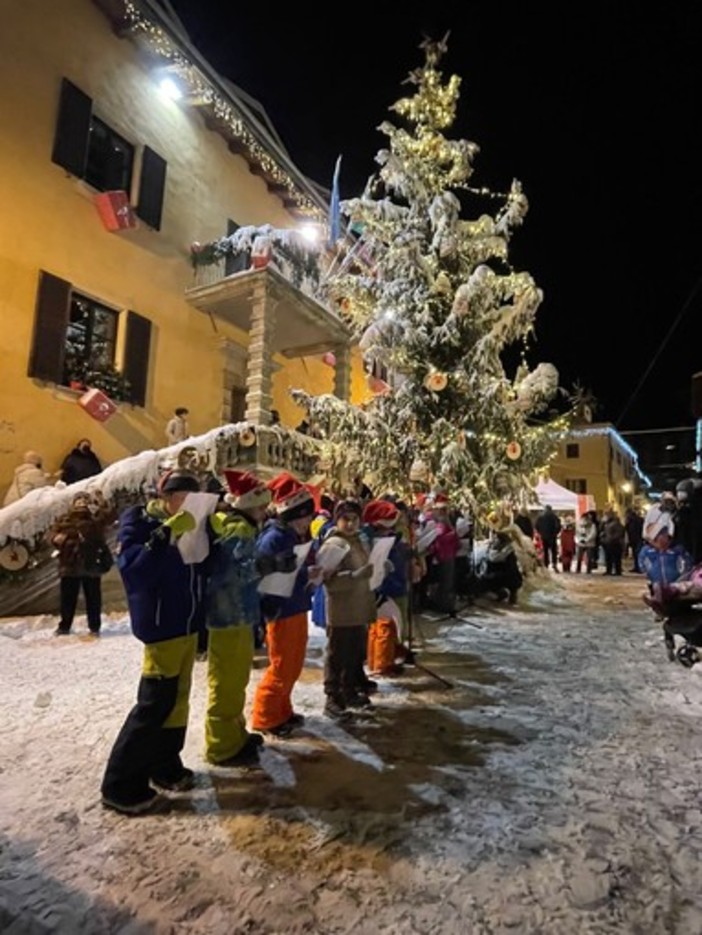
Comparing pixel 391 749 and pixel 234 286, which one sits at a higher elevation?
pixel 234 286

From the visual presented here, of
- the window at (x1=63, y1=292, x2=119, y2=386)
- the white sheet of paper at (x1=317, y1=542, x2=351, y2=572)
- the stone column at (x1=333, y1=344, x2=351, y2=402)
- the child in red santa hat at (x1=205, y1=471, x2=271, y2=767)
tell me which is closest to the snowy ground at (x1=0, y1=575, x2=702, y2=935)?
the child in red santa hat at (x1=205, y1=471, x2=271, y2=767)

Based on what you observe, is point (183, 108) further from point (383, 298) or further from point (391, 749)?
point (391, 749)

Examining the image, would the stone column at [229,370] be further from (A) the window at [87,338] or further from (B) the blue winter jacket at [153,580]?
(B) the blue winter jacket at [153,580]

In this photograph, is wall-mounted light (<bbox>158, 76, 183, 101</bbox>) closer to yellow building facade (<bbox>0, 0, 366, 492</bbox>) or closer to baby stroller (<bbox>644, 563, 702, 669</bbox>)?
yellow building facade (<bbox>0, 0, 366, 492</bbox>)

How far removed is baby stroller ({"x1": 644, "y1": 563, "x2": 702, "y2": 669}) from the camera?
5641 mm

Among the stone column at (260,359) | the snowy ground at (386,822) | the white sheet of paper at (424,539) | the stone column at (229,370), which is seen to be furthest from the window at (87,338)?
the white sheet of paper at (424,539)

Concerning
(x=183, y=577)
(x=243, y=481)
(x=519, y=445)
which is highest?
(x=519, y=445)

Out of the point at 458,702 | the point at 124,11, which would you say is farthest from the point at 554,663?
the point at 124,11

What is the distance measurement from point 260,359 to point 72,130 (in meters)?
5.46

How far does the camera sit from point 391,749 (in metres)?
3.83

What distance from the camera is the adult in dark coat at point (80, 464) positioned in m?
10.1

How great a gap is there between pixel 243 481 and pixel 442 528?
526 cm

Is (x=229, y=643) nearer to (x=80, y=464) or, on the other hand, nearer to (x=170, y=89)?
(x=80, y=464)

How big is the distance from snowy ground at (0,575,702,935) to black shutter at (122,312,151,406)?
7.91 meters
